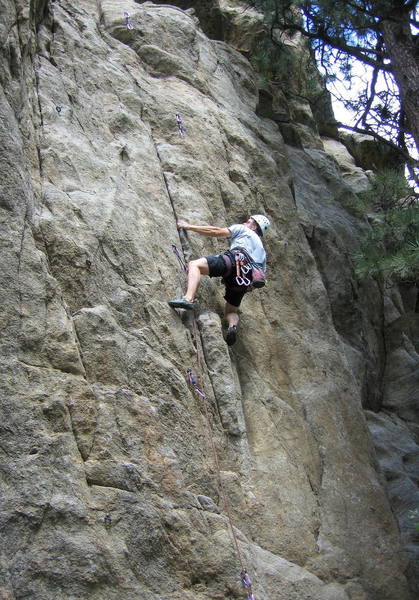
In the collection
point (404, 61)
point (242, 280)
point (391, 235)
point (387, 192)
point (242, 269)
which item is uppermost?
point (404, 61)

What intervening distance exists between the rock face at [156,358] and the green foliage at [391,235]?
87 cm

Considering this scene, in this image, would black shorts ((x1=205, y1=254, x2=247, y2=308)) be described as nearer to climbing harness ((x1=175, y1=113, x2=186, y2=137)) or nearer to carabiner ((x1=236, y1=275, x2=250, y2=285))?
carabiner ((x1=236, y1=275, x2=250, y2=285))

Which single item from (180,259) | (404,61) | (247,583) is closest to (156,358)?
(180,259)

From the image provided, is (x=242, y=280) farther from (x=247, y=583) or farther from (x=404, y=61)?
(x=404, y=61)

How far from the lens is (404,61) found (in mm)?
10016

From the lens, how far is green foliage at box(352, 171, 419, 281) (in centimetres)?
832

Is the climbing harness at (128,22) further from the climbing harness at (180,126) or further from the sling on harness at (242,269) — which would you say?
the sling on harness at (242,269)

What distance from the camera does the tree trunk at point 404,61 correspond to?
9.64 m

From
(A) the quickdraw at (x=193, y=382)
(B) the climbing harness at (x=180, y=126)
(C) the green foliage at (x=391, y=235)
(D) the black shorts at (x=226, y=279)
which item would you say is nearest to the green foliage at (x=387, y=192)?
(C) the green foliage at (x=391, y=235)

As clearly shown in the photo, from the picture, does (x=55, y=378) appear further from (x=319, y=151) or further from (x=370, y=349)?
(x=319, y=151)

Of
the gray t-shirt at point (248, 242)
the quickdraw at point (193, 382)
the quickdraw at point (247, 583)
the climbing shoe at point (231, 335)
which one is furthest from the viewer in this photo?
the gray t-shirt at point (248, 242)

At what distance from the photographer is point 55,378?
5.77 m

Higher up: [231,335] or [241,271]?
[241,271]

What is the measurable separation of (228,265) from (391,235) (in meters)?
3.00
